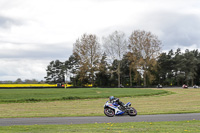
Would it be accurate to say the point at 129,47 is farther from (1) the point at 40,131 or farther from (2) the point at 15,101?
(1) the point at 40,131

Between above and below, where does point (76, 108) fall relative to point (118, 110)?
below

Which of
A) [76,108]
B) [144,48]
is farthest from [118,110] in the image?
[144,48]

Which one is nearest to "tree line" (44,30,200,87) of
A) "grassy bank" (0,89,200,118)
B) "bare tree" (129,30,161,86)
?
"bare tree" (129,30,161,86)

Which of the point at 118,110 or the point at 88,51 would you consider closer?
the point at 118,110

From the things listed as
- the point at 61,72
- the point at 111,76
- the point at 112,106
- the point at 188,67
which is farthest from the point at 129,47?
the point at 112,106

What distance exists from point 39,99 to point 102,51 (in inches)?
1848

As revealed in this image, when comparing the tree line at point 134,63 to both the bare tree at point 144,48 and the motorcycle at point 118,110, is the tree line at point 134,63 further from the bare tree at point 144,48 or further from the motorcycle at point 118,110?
the motorcycle at point 118,110

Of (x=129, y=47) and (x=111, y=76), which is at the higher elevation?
(x=129, y=47)

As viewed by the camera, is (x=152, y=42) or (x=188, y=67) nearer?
(x=152, y=42)

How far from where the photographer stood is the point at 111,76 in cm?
9081

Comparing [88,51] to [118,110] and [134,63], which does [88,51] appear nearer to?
[134,63]

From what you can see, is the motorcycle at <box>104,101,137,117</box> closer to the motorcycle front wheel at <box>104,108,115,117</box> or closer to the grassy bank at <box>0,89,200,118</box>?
the motorcycle front wheel at <box>104,108,115,117</box>

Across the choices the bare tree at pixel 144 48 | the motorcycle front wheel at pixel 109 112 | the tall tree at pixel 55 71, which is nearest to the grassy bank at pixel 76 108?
the motorcycle front wheel at pixel 109 112

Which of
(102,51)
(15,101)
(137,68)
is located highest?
(102,51)
